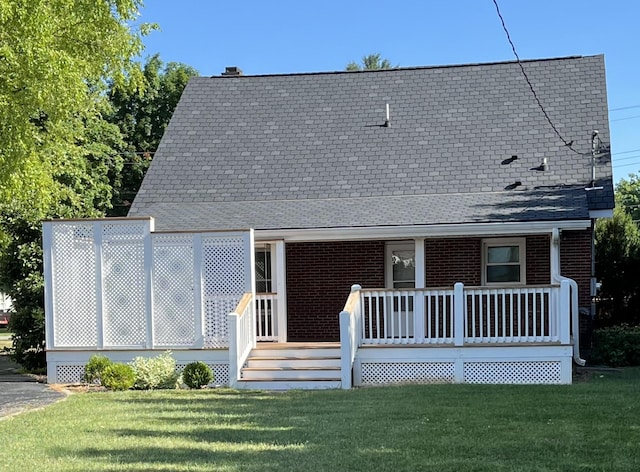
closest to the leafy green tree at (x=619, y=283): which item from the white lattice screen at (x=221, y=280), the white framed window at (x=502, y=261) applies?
the white framed window at (x=502, y=261)

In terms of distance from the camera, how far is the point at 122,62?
1383cm

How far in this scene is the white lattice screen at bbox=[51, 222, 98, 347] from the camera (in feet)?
44.0

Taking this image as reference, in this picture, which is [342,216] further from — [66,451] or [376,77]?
[66,451]

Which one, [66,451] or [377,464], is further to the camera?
[66,451]

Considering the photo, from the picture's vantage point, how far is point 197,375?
12.6 m

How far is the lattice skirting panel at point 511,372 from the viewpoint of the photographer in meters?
12.6

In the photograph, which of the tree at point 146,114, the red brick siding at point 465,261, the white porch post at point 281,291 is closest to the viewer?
the white porch post at point 281,291

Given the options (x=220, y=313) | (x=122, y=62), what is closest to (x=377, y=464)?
(x=220, y=313)

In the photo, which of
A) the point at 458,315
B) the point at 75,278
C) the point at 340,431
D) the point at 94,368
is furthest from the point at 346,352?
the point at 75,278

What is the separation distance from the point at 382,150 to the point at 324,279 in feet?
12.1

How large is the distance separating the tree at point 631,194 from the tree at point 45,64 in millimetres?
59684

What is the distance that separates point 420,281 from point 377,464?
7769mm

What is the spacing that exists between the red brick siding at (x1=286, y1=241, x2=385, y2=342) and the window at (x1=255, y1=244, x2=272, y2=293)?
→ 42 centimetres

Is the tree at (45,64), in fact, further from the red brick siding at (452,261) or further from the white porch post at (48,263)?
the red brick siding at (452,261)
